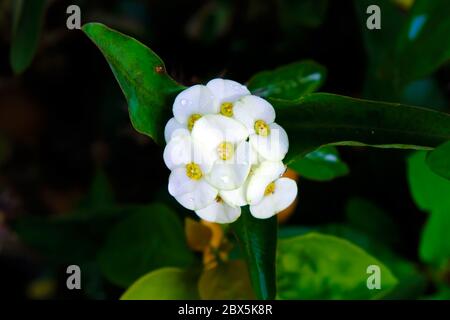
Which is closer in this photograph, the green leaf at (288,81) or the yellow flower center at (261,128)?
the yellow flower center at (261,128)

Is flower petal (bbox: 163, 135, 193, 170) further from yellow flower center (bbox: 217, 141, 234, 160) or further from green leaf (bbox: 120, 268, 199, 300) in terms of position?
green leaf (bbox: 120, 268, 199, 300)

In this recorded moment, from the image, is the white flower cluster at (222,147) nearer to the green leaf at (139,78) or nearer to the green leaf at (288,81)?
the green leaf at (139,78)

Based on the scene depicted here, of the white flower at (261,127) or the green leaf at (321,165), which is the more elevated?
the green leaf at (321,165)

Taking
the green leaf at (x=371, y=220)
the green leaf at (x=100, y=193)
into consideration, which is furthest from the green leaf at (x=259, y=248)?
the green leaf at (x=100, y=193)

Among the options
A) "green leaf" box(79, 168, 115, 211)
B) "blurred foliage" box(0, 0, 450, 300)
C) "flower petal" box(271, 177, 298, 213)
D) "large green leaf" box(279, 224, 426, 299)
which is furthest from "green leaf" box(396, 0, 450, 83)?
"green leaf" box(79, 168, 115, 211)

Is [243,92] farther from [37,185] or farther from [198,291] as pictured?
[37,185]

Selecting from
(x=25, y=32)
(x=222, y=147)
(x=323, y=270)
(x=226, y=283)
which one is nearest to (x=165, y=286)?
(x=226, y=283)

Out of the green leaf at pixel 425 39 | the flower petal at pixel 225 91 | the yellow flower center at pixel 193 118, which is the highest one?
the green leaf at pixel 425 39
